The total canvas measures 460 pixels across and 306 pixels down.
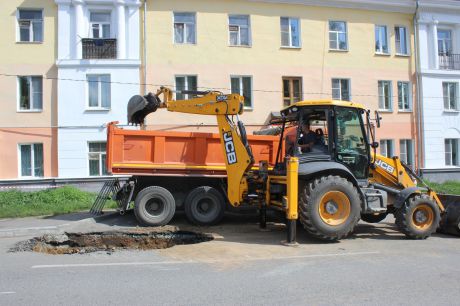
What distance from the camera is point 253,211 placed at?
11.5 metres

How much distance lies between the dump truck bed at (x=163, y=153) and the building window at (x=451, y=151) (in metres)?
16.9

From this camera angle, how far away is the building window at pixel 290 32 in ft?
72.1

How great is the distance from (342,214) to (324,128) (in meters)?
1.85

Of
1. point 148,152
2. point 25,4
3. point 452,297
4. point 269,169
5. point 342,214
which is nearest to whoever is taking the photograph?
point 452,297

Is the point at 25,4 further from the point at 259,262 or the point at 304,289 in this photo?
the point at 304,289

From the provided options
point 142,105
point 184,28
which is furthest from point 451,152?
point 142,105

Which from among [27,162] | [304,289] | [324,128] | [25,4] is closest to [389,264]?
[304,289]

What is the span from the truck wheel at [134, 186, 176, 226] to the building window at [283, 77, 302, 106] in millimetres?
12608

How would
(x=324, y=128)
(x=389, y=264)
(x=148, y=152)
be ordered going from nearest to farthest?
1. (x=389, y=264)
2. (x=324, y=128)
3. (x=148, y=152)

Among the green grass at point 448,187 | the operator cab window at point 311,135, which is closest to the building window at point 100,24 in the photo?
the operator cab window at point 311,135

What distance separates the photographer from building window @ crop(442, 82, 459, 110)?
955 inches

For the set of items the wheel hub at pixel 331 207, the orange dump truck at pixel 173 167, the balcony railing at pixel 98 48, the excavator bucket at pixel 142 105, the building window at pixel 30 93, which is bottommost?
the wheel hub at pixel 331 207

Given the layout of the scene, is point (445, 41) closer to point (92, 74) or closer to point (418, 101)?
point (418, 101)

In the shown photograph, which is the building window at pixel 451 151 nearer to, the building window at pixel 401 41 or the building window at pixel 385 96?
the building window at pixel 385 96
